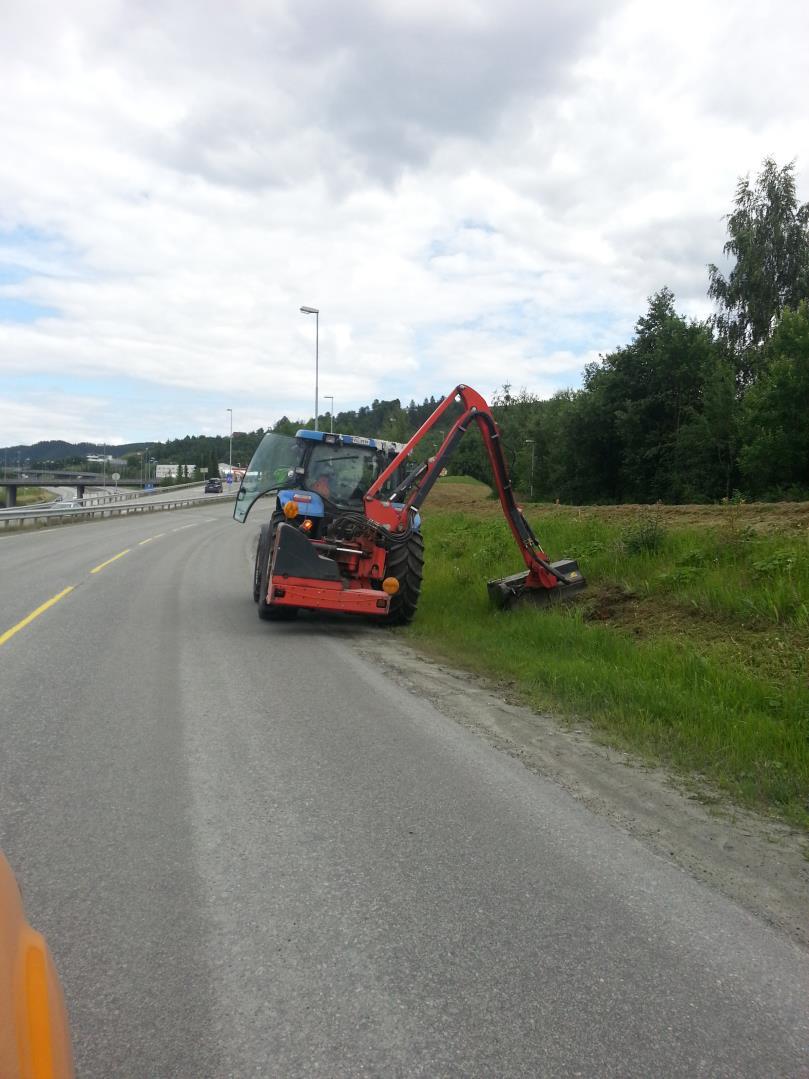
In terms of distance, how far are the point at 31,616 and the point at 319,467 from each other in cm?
482

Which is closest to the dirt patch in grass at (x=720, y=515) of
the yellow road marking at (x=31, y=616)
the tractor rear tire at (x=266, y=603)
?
the tractor rear tire at (x=266, y=603)

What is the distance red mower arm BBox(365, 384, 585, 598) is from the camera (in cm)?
1162

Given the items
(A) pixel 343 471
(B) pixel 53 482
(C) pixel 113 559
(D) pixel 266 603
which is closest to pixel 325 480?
(A) pixel 343 471

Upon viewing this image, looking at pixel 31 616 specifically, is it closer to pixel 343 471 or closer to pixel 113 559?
pixel 343 471

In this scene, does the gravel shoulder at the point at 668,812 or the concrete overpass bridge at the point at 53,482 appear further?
the concrete overpass bridge at the point at 53,482

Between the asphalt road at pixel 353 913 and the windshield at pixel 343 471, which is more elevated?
the windshield at pixel 343 471

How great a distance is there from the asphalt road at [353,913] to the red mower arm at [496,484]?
5.09 m

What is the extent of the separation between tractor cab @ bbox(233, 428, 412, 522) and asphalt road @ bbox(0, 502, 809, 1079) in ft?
19.8

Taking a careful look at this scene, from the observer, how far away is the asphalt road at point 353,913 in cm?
277

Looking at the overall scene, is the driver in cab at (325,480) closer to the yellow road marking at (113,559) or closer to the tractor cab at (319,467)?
the tractor cab at (319,467)

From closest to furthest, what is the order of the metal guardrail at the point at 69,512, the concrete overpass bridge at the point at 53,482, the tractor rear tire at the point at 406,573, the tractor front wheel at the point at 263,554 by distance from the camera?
the tractor rear tire at the point at 406,573 → the tractor front wheel at the point at 263,554 → the metal guardrail at the point at 69,512 → the concrete overpass bridge at the point at 53,482

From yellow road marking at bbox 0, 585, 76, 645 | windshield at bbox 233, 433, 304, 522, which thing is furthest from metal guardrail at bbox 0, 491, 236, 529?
windshield at bbox 233, 433, 304, 522

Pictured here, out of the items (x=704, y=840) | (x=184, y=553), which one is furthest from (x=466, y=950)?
(x=184, y=553)

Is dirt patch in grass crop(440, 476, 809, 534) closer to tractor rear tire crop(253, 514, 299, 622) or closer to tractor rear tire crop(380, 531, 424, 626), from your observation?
tractor rear tire crop(380, 531, 424, 626)
